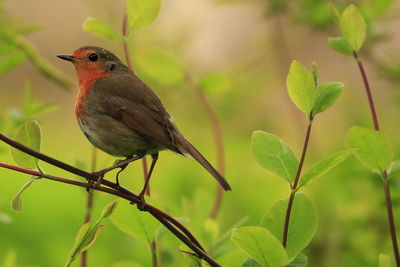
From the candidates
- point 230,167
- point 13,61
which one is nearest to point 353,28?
point 13,61

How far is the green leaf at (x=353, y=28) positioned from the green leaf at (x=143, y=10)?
0.93 feet

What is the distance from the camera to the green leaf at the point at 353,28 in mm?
1100

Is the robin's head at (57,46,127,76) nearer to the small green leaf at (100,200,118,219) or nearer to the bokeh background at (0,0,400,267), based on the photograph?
the bokeh background at (0,0,400,267)

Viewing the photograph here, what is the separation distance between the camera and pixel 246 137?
270cm

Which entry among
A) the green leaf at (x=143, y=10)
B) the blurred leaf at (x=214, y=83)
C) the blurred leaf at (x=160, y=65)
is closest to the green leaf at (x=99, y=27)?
the green leaf at (x=143, y=10)

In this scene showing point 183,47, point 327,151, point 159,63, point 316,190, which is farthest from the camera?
point 327,151

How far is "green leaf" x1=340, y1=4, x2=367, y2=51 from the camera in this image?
1100mm

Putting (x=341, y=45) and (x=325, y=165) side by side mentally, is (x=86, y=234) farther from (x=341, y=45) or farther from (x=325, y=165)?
(x=341, y=45)

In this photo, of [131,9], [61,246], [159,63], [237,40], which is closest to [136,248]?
[61,246]

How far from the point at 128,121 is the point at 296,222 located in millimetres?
508

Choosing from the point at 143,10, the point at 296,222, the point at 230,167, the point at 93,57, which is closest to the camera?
the point at 296,222

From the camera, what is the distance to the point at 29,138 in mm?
965

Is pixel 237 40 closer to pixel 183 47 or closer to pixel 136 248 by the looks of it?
pixel 183 47

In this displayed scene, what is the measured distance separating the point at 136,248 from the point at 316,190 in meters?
0.56
